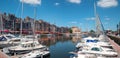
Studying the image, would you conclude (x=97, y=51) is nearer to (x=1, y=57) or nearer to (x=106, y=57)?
(x=106, y=57)

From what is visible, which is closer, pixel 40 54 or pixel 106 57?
pixel 106 57

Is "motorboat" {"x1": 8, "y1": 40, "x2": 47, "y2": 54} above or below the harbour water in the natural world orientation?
above

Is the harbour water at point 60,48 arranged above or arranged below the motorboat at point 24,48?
below

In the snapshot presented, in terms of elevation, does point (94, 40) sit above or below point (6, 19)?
below

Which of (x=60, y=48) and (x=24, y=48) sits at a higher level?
(x=24, y=48)

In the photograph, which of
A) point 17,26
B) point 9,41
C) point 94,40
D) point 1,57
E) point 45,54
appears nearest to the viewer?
point 1,57

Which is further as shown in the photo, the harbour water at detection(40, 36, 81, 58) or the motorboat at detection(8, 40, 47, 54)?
the harbour water at detection(40, 36, 81, 58)

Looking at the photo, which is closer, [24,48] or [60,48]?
[24,48]

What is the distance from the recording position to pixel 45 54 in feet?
107

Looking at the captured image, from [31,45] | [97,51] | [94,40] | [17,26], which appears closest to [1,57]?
[31,45]

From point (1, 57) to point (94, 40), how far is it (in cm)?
2593

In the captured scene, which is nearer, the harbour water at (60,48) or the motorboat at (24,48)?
the motorboat at (24,48)

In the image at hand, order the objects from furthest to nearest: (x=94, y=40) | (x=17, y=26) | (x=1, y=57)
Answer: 1. (x=17, y=26)
2. (x=94, y=40)
3. (x=1, y=57)

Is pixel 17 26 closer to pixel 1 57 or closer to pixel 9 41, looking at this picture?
pixel 9 41
